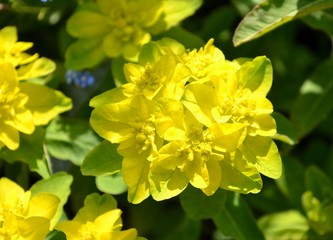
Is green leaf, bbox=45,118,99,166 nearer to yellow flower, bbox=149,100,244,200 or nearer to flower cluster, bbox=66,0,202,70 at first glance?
flower cluster, bbox=66,0,202,70

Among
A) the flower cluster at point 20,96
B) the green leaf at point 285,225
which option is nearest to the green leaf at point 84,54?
the flower cluster at point 20,96

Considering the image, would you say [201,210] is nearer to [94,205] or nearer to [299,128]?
[94,205]

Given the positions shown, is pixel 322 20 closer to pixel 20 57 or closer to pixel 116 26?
pixel 116 26

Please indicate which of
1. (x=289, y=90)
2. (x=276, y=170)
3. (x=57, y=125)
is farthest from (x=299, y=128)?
(x=57, y=125)

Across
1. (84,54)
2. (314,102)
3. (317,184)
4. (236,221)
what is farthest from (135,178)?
(314,102)

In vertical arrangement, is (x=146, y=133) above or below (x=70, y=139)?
above

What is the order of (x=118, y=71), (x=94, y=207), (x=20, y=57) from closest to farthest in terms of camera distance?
(x=94, y=207), (x=20, y=57), (x=118, y=71)

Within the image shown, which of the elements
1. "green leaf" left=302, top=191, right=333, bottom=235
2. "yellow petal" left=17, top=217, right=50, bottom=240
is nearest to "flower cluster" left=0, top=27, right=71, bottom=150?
"yellow petal" left=17, top=217, right=50, bottom=240
